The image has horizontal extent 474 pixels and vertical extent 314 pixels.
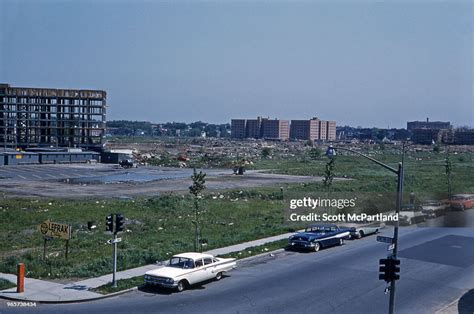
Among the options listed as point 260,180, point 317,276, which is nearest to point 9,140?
point 260,180

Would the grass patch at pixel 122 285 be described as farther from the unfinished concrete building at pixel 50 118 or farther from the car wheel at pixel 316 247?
the unfinished concrete building at pixel 50 118

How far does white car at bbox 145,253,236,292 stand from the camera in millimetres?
19109

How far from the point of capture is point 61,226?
22.7m

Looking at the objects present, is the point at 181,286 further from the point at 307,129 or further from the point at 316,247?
the point at 307,129

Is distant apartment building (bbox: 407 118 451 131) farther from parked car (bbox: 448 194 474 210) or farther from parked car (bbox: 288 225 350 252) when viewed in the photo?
parked car (bbox: 288 225 350 252)

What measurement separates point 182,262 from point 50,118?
314 feet

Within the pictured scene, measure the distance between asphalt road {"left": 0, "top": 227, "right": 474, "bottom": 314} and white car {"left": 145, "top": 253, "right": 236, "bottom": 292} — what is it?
13.0 inches

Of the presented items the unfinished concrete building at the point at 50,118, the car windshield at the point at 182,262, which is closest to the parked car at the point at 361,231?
the car windshield at the point at 182,262

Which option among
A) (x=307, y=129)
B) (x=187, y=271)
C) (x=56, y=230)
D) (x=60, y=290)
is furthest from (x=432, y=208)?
(x=307, y=129)

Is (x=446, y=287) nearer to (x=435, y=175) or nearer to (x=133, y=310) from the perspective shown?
(x=133, y=310)

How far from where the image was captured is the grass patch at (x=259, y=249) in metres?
25.7

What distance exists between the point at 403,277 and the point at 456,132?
975 inches

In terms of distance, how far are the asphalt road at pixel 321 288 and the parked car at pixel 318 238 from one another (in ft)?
1.55

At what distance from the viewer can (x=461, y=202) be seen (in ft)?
130
